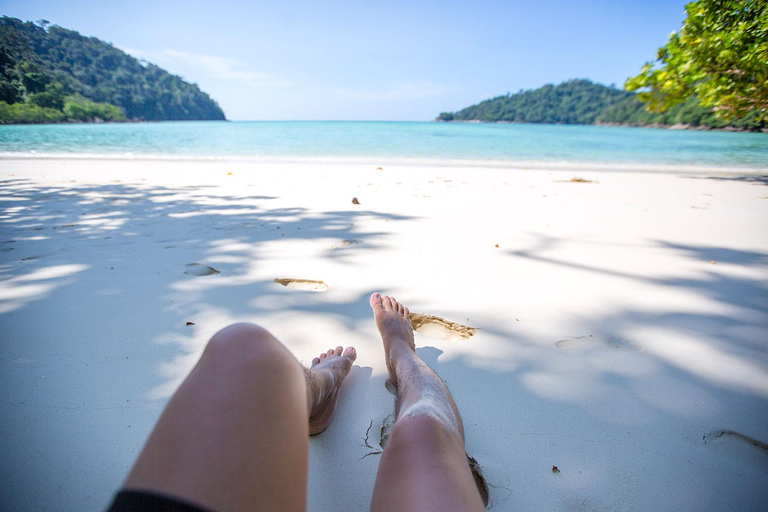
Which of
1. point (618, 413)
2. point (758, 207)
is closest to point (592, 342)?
point (618, 413)

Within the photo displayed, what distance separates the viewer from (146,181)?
529 centimetres

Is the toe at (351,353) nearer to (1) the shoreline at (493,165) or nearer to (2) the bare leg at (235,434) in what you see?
(2) the bare leg at (235,434)

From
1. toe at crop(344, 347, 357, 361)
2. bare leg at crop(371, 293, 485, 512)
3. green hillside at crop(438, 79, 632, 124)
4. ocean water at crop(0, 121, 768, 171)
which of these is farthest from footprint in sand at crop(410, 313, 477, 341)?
green hillside at crop(438, 79, 632, 124)

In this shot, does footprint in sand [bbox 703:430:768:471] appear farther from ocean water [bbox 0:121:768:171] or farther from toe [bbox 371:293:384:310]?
ocean water [bbox 0:121:768:171]

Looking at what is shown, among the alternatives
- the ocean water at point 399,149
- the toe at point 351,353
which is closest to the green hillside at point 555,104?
the ocean water at point 399,149

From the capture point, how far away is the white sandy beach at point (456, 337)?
0.84m

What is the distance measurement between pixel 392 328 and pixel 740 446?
1.00m

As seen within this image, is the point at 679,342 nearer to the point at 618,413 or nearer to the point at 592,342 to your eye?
the point at 592,342

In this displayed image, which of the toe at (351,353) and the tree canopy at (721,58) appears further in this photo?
the tree canopy at (721,58)

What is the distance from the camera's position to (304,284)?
1812mm

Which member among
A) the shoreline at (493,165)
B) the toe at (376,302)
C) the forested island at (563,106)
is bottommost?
the shoreline at (493,165)

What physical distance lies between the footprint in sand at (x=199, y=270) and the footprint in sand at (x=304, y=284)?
40 centimetres

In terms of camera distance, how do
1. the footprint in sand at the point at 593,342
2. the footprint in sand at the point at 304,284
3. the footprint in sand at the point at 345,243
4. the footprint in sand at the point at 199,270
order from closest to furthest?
1. the footprint in sand at the point at 593,342
2. the footprint in sand at the point at 304,284
3. the footprint in sand at the point at 199,270
4. the footprint in sand at the point at 345,243

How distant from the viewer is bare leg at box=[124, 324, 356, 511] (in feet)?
1.68
